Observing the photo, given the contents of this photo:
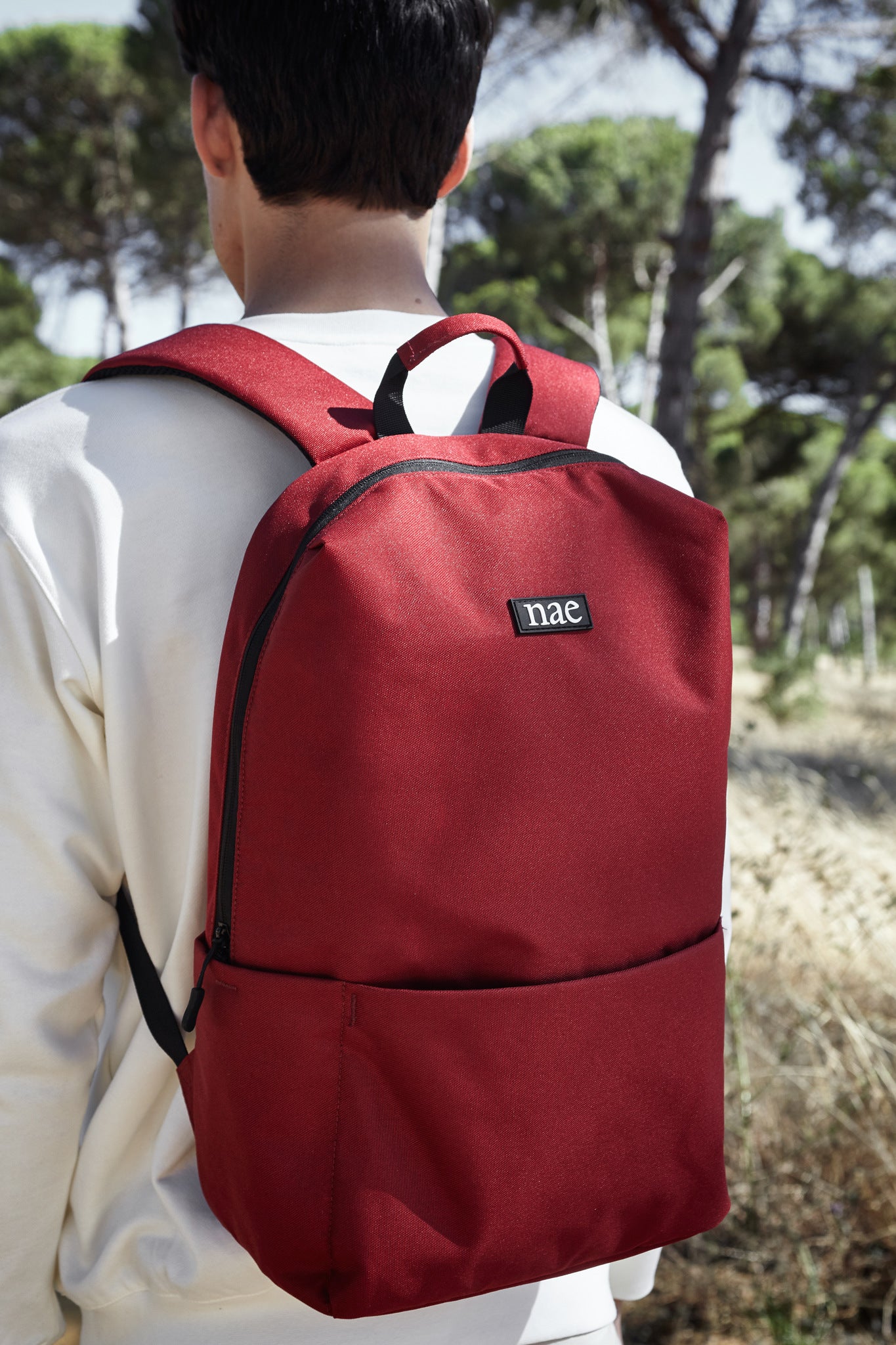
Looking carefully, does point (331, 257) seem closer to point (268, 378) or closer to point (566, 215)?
point (268, 378)

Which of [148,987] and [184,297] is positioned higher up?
[148,987]

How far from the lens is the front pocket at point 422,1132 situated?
687 mm

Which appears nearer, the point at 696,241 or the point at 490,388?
the point at 490,388

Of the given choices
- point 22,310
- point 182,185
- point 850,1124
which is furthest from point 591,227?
point 850,1124

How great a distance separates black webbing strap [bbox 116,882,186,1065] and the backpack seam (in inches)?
5.5

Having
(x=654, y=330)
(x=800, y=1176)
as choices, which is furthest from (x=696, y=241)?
(x=654, y=330)

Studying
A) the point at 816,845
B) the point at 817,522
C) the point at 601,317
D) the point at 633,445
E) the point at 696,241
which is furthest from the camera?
the point at 601,317

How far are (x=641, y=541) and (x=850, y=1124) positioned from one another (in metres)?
1.69

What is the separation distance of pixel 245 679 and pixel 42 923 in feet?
0.80

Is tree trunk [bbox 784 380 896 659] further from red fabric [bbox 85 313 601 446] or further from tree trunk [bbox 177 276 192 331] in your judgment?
red fabric [bbox 85 313 601 446]

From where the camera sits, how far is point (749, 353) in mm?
16266

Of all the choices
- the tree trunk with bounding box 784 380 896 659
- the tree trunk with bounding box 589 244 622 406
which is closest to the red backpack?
the tree trunk with bounding box 784 380 896 659

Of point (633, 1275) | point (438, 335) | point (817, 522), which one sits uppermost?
point (438, 335)

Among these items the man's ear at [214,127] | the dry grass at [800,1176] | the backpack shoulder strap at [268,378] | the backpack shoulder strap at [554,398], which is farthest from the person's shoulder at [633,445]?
the dry grass at [800,1176]
